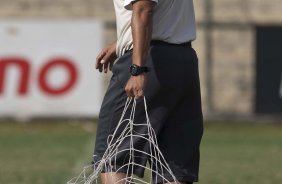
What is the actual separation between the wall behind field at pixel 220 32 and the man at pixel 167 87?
14.4 m

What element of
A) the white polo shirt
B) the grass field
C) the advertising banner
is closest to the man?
the white polo shirt

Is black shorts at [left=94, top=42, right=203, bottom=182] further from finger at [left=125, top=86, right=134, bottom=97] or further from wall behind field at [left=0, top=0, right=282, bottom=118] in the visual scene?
wall behind field at [left=0, top=0, right=282, bottom=118]

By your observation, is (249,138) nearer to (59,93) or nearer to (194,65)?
(59,93)

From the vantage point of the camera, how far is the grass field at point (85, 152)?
11.4 metres

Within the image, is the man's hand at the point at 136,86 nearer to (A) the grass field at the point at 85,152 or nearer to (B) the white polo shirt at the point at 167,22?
(B) the white polo shirt at the point at 167,22

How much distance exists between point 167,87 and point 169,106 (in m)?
0.11

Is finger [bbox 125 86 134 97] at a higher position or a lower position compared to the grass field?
higher

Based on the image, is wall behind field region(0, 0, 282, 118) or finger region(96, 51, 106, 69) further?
wall behind field region(0, 0, 282, 118)

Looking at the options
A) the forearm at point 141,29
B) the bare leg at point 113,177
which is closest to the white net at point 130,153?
the bare leg at point 113,177

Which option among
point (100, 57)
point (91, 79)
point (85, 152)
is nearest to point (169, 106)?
point (100, 57)

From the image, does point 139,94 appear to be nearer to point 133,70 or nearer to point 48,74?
point 133,70

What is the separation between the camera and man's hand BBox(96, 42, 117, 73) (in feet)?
22.3

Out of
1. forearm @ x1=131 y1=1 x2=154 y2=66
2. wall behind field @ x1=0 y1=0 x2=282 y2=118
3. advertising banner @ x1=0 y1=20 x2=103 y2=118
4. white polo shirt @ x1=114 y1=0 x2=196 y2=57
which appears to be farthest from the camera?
wall behind field @ x1=0 y1=0 x2=282 y2=118

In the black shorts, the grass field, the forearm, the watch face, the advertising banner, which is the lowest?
the grass field
